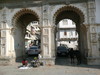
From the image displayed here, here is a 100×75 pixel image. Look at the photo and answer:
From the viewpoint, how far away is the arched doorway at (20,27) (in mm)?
16312

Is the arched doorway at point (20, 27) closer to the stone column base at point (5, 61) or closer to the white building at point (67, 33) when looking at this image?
the stone column base at point (5, 61)

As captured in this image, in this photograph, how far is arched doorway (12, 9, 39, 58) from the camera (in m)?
16.3

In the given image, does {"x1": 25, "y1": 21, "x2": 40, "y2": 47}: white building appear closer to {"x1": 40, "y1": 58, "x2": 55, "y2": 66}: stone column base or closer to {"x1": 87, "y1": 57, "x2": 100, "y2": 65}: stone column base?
{"x1": 40, "y1": 58, "x2": 55, "y2": 66}: stone column base

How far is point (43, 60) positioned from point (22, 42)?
589 cm

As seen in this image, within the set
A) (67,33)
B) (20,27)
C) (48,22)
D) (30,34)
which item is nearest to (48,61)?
(48,22)

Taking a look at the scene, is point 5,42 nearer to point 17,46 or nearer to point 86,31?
point 17,46

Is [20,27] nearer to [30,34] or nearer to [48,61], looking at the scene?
[48,61]

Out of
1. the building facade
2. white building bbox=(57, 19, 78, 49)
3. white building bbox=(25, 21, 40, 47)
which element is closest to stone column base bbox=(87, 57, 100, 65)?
the building facade

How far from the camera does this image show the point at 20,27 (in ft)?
62.7

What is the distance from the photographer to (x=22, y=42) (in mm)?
19891

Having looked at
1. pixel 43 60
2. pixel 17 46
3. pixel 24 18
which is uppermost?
pixel 24 18

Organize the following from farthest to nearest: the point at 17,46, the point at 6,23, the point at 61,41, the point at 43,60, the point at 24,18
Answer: the point at 61,41
the point at 24,18
the point at 17,46
the point at 6,23
the point at 43,60

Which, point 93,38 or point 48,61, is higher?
point 93,38

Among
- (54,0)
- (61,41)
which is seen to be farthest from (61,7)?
(61,41)
